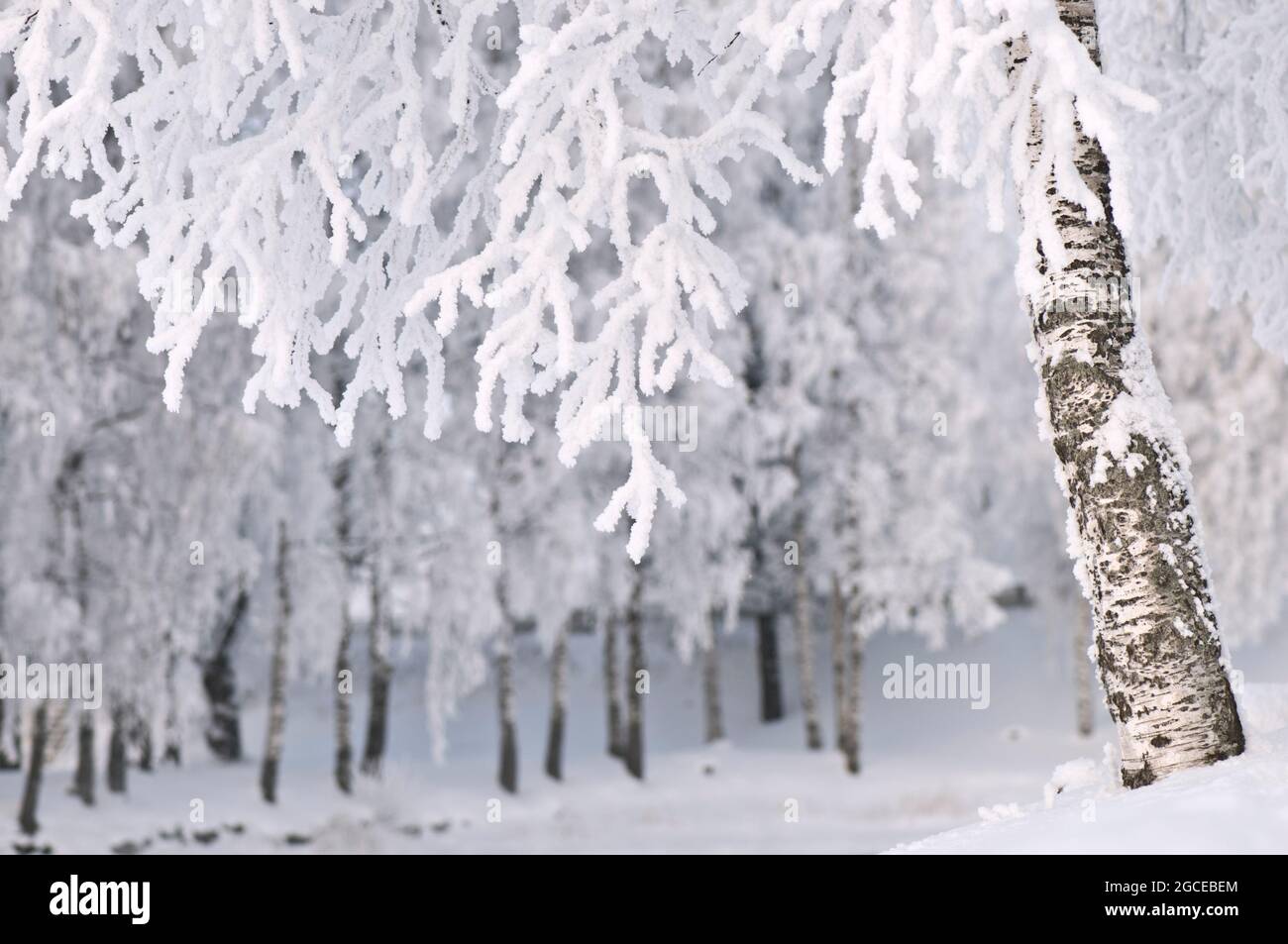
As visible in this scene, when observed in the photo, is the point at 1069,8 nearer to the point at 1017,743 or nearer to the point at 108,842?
the point at 108,842

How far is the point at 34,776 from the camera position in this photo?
529 inches

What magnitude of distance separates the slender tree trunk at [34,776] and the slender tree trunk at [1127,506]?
39.6 feet

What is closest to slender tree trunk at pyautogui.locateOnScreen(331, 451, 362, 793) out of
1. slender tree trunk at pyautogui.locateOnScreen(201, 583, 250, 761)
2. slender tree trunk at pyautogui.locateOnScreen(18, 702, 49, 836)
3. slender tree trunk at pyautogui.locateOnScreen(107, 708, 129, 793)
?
slender tree trunk at pyautogui.locateOnScreen(107, 708, 129, 793)

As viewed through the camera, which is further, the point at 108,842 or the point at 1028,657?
the point at 1028,657

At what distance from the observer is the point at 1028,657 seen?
2777 cm

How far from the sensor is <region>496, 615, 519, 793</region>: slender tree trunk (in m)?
17.4

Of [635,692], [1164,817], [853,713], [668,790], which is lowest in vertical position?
[668,790]

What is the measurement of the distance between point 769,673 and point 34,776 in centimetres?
1419

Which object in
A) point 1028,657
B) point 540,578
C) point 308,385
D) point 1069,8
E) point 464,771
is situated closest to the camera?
point 1069,8

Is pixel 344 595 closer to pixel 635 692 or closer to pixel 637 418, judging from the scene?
pixel 635 692

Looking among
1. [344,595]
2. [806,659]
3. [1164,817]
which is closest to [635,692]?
[806,659]
